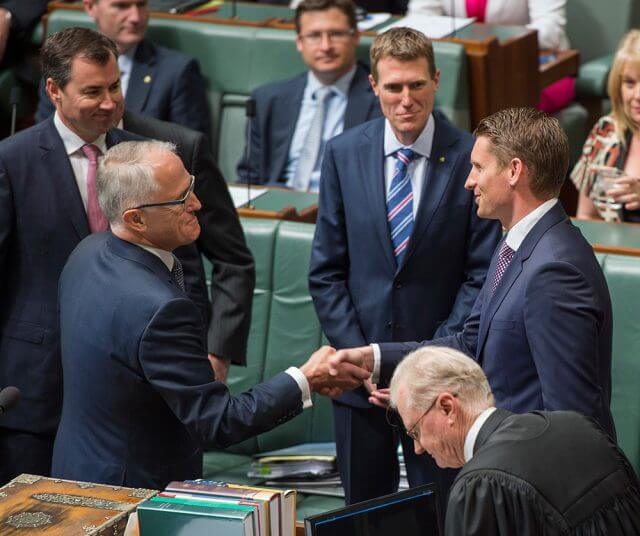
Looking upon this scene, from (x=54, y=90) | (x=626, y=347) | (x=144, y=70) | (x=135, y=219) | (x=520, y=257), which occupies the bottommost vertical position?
(x=626, y=347)

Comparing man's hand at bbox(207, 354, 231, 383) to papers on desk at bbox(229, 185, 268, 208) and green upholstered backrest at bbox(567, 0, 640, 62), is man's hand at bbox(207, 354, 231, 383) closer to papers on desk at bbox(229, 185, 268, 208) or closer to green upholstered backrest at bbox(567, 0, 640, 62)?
papers on desk at bbox(229, 185, 268, 208)

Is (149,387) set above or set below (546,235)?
below

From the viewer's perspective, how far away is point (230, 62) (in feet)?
19.0

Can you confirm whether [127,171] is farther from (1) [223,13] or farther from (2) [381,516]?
(1) [223,13]

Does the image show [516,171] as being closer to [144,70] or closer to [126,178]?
[126,178]

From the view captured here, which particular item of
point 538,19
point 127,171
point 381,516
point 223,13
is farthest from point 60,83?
point 538,19

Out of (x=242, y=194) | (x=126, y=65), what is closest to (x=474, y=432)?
(x=242, y=194)

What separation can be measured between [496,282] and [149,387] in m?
0.82

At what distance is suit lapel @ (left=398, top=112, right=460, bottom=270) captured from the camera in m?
3.51

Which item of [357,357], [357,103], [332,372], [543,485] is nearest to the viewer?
[543,485]

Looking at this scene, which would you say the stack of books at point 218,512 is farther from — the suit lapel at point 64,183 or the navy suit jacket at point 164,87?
the navy suit jacket at point 164,87

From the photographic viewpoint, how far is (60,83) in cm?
350

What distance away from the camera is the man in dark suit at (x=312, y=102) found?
521 centimetres

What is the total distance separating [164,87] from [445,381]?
3.26 m
